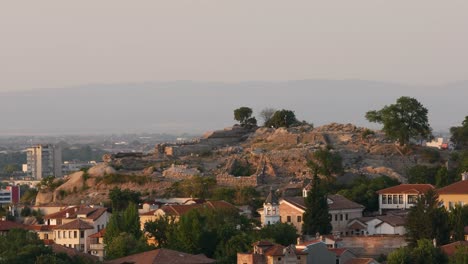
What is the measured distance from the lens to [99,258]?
65.1 meters

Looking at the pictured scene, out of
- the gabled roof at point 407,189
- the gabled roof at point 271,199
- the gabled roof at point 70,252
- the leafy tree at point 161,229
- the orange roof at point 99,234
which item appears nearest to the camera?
the gabled roof at point 70,252

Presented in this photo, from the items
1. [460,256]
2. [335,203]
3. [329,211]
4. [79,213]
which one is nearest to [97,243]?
[79,213]

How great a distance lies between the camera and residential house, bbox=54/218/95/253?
242ft

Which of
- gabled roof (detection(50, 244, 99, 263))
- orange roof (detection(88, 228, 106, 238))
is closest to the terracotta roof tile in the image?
orange roof (detection(88, 228, 106, 238))

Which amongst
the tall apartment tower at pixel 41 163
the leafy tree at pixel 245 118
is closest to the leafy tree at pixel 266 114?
the leafy tree at pixel 245 118

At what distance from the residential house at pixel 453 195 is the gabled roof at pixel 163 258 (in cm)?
1467

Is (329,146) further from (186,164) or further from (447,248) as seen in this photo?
(447,248)

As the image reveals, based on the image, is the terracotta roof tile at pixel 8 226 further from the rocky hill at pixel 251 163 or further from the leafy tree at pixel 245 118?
the leafy tree at pixel 245 118

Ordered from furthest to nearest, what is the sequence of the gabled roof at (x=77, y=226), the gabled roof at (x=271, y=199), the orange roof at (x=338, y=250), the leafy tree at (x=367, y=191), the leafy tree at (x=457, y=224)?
the leafy tree at (x=367, y=191) → the gabled roof at (x=77, y=226) → the gabled roof at (x=271, y=199) → the leafy tree at (x=457, y=224) → the orange roof at (x=338, y=250)

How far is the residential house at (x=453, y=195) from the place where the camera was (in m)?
72.6

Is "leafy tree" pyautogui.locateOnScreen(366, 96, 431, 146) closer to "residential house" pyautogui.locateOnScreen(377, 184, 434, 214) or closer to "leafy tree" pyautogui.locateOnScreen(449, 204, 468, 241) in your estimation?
"residential house" pyautogui.locateOnScreen(377, 184, 434, 214)

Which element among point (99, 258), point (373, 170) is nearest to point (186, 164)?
point (373, 170)

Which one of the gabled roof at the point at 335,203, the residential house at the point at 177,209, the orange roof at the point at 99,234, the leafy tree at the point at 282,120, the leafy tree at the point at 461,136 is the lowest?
the orange roof at the point at 99,234

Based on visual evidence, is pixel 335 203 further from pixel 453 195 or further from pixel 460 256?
pixel 460 256
